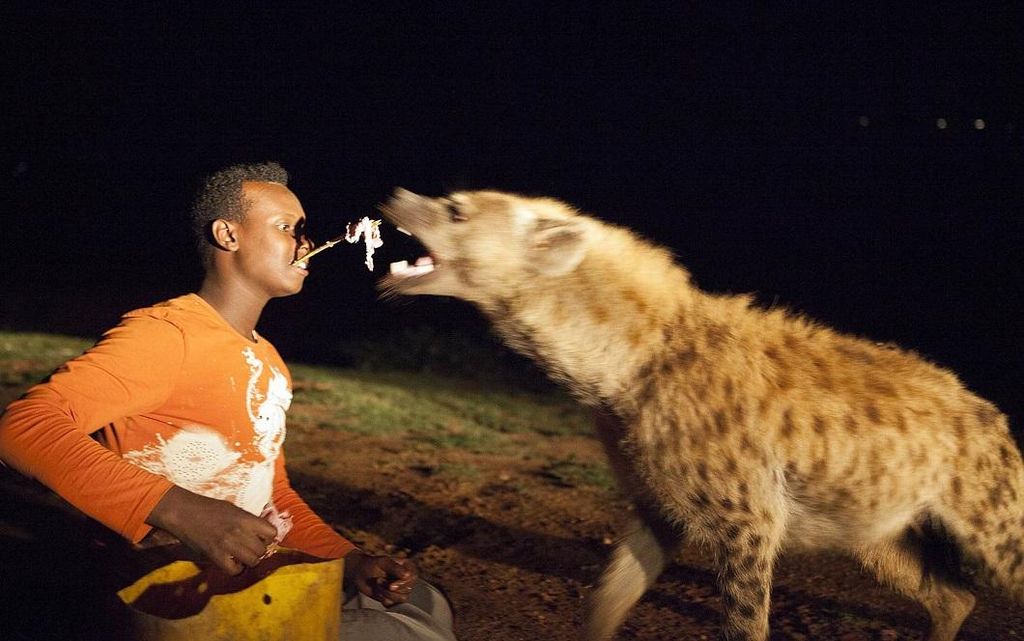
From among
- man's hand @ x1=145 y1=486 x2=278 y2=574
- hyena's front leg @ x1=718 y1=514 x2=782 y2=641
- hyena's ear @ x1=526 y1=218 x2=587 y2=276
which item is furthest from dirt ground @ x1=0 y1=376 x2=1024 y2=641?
hyena's ear @ x1=526 y1=218 x2=587 y2=276

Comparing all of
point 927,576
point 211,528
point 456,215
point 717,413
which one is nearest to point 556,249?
point 456,215

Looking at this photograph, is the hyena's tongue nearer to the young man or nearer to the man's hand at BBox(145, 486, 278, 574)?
the young man

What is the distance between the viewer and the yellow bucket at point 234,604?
1.19 metres

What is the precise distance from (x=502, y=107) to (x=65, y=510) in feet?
58.6

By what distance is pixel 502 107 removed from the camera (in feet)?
65.9

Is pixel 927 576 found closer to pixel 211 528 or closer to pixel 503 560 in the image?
pixel 503 560

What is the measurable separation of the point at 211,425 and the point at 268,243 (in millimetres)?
360

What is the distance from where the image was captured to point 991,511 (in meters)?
2.22

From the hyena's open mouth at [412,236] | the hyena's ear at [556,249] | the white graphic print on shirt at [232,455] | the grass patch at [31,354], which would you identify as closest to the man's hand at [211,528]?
the white graphic print on shirt at [232,455]

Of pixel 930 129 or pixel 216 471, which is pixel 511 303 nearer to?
pixel 216 471

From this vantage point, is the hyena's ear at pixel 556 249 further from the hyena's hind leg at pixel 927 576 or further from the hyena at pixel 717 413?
the hyena's hind leg at pixel 927 576

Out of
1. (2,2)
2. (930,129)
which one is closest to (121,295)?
(2,2)

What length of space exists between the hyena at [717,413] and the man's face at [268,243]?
0.37 metres

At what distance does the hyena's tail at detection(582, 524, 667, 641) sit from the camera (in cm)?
220
